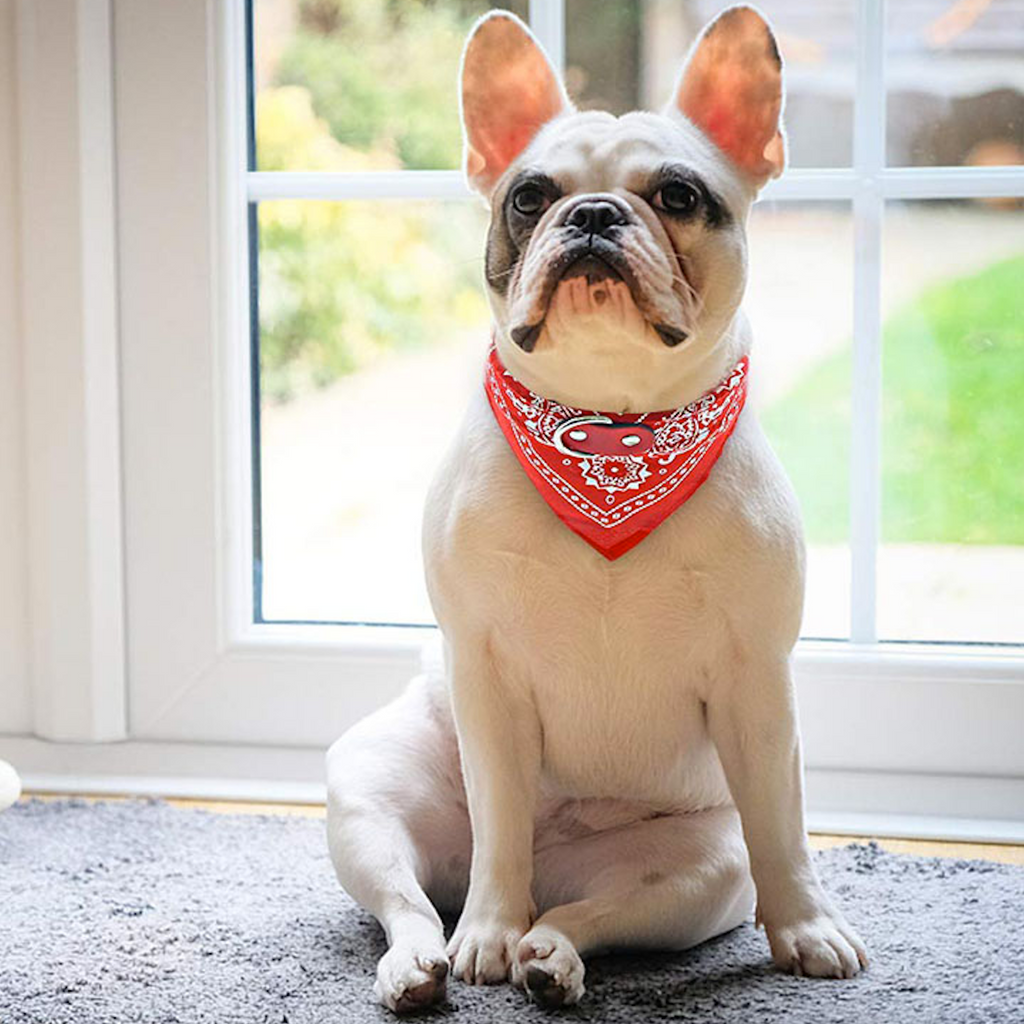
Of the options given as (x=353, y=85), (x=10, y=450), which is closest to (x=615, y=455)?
(x=353, y=85)

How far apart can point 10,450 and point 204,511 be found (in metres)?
0.27

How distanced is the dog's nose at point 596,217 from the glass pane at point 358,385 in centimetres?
69

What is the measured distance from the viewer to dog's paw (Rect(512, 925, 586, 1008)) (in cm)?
144

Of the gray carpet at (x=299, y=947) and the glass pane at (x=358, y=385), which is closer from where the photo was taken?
the gray carpet at (x=299, y=947)

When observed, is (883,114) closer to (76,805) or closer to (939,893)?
(939,893)

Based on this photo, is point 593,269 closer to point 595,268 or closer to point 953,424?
point 595,268

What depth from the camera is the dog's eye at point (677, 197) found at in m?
1.54

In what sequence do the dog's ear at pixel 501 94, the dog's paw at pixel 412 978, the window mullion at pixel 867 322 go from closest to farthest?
the dog's paw at pixel 412 978 < the dog's ear at pixel 501 94 < the window mullion at pixel 867 322

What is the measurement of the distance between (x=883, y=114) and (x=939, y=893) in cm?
93

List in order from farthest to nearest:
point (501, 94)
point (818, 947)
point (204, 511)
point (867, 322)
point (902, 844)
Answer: point (204, 511)
point (867, 322)
point (902, 844)
point (501, 94)
point (818, 947)

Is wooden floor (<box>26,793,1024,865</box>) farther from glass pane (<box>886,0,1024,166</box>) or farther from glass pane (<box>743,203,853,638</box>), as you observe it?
glass pane (<box>886,0,1024,166</box>)

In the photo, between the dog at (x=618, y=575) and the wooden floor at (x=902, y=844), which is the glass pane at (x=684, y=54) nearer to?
the dog at (x=618, y=575)

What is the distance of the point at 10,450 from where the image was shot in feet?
7.29

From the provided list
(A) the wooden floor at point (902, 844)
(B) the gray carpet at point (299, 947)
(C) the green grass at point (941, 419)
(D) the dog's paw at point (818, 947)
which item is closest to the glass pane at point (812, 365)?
(C) the green grass at point (941, 419)
